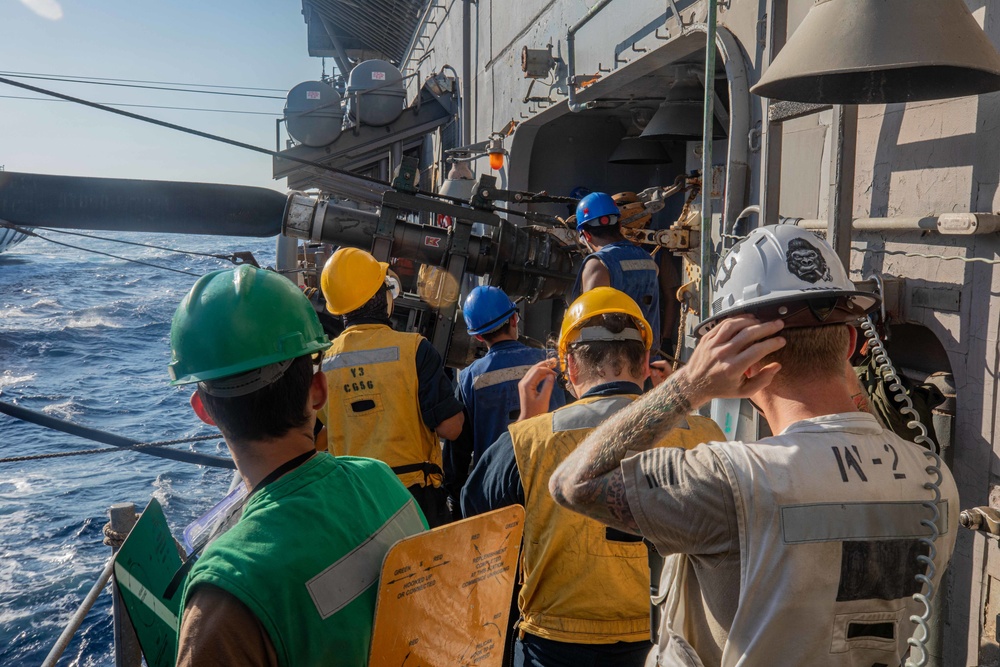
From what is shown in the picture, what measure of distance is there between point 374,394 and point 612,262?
6.52 ft

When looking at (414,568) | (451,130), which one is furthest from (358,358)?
(451,130)

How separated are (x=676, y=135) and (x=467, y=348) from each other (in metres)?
2.51

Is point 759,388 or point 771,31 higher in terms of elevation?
point 771,31

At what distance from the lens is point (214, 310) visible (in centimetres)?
165

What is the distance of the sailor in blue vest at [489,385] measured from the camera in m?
3.88

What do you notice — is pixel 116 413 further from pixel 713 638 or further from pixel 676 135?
pixel 713 638

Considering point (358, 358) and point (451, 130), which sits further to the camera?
point (451, 130)

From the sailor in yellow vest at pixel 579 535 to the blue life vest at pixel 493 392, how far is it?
1.28 metres

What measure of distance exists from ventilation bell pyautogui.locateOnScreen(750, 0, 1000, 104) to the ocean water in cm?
718

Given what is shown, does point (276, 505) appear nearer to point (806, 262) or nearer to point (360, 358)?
point (806, 262)

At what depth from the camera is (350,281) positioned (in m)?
3.90

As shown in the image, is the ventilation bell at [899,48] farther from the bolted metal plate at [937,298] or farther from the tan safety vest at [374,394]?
the tan safety vest at [374,394]

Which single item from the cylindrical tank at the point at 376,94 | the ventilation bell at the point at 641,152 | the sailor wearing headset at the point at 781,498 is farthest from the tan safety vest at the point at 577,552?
the cylindrical tank at the point at 376,94

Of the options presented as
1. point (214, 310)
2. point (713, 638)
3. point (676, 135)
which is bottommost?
point (713, 638)
